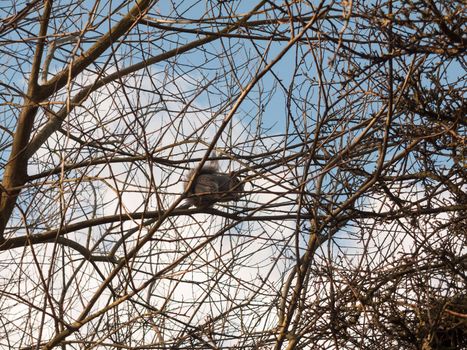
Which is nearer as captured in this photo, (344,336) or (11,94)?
(344,336)

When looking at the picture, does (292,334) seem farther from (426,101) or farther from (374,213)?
(426,101)

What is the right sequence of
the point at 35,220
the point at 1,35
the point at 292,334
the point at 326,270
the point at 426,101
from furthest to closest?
the point at 35,220
the point at 1,35
the point at 326,270
the point at 292,334
the point at 426,101

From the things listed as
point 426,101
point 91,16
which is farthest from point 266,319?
point 91,16

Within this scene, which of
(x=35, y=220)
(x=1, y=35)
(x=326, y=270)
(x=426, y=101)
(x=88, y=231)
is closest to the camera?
(x=426, y=101)

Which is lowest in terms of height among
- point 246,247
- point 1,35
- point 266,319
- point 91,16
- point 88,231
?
point 266,319

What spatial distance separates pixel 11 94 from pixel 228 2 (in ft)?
5.81

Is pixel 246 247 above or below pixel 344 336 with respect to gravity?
above

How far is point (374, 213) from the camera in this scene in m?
4.24

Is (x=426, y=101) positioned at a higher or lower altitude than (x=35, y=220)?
lower

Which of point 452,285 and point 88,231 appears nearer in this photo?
point 452,285

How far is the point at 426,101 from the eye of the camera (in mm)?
3652

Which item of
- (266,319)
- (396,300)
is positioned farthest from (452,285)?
(266,319)

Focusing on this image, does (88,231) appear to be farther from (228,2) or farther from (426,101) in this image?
(426,101)

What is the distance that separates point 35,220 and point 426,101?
3.26m
